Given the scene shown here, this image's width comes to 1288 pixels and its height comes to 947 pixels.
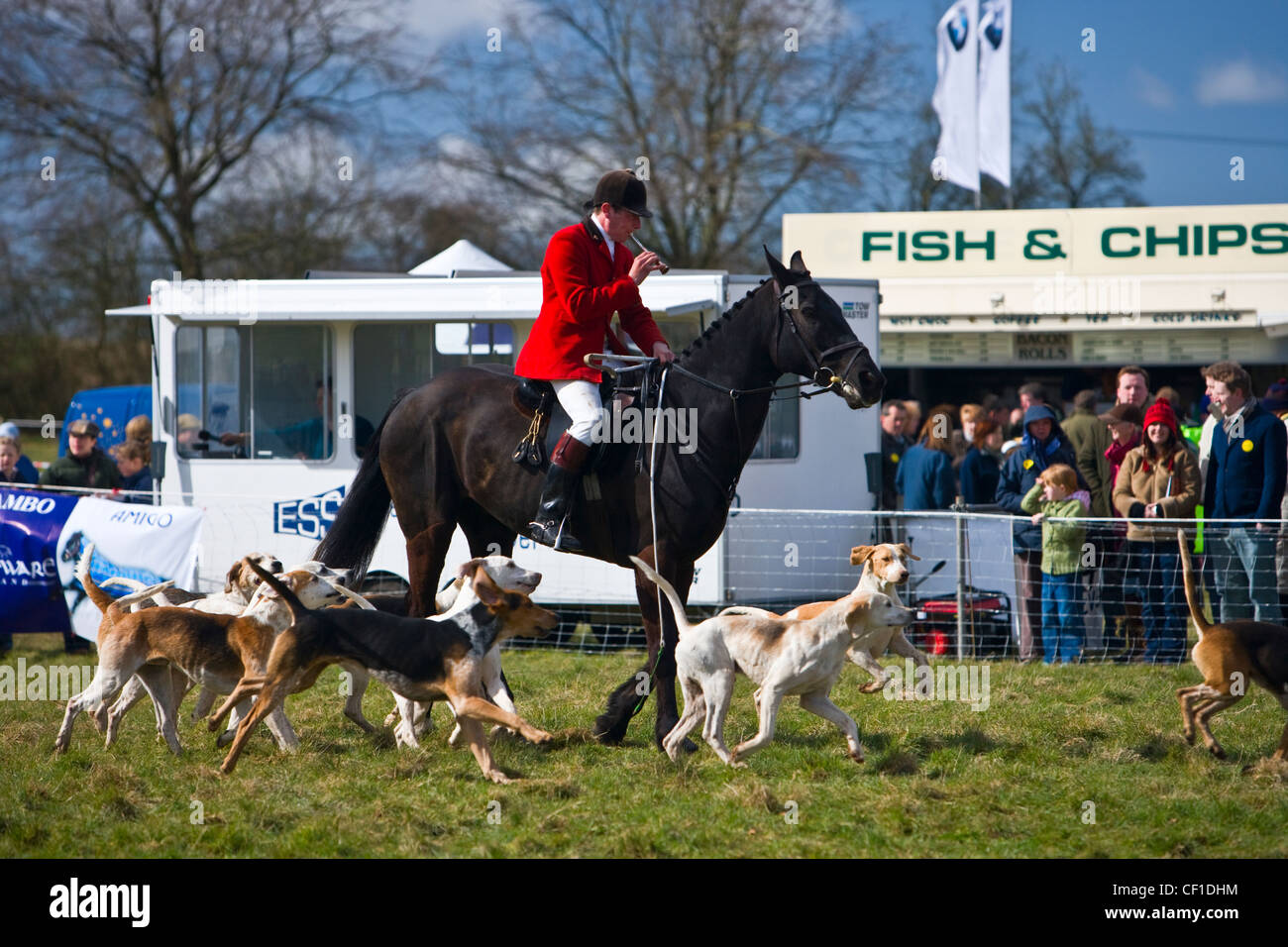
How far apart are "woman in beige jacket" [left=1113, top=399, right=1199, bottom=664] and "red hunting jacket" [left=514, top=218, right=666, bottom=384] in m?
4.71

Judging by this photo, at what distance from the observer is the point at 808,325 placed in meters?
6.07

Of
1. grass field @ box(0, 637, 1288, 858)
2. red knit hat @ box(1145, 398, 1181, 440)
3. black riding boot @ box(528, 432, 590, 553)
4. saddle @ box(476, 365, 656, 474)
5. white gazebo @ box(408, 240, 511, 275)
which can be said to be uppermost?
white gazebo @ box(408, 240, 511, 275)

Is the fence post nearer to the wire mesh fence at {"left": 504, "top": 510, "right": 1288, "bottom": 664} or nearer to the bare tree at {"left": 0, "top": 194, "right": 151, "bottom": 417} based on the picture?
the wire mesh fence at {"left": 504, "top": 510, "right": 1288, "bottom": 664}

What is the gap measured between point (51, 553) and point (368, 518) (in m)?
4.04

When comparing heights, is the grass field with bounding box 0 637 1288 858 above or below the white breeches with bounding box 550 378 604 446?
below

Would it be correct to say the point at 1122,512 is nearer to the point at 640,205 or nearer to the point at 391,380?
the point at 640,205

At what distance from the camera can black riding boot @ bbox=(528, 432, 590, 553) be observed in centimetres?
614

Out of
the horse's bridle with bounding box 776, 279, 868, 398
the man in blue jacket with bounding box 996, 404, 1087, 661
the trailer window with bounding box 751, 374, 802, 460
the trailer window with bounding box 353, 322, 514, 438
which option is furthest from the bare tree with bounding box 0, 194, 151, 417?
the horse's bridle with bounding box 776, 279, 868, 398

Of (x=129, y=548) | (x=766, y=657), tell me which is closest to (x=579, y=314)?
(x=766, y=657)

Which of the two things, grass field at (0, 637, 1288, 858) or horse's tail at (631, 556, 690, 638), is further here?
horse's tail at (631, 556, 690, 638)

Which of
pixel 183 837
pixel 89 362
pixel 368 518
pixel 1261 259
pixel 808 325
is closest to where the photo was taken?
pixel 183 837

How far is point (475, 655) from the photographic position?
570 centimetres

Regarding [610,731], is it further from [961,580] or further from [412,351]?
[412,351]
